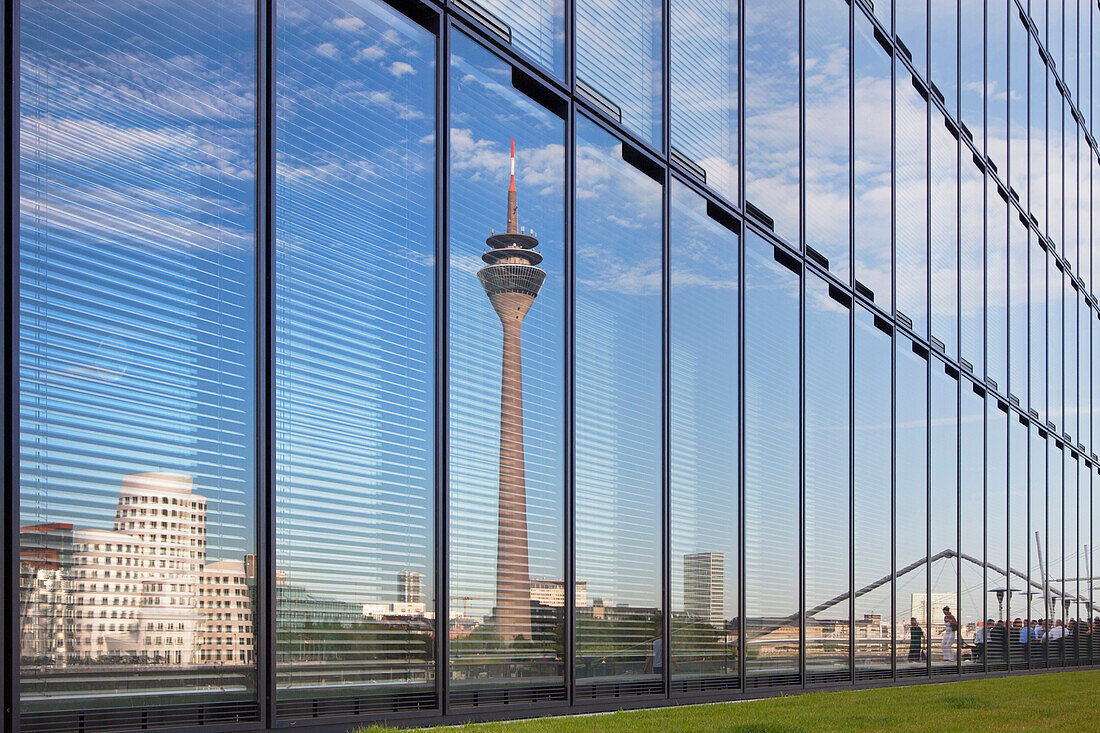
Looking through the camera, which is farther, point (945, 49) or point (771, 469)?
point (945, 49)

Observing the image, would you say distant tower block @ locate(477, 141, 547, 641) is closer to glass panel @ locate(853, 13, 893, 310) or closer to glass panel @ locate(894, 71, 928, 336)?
glass panel @ locate(853, 13, 893, 310)

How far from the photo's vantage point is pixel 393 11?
295 inches

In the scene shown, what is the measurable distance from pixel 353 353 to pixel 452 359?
97 cm

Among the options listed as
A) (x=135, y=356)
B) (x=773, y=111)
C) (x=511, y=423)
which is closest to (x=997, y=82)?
(x=773, y=111)

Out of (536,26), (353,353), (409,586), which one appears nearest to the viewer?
(353,353)

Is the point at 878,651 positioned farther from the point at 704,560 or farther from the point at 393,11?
the point at 393,11

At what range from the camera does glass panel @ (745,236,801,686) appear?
11.7 meters

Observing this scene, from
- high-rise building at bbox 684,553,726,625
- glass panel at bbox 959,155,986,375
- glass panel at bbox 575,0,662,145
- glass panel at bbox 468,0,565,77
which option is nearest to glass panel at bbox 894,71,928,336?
glass panel at bbox 959,155,986,375

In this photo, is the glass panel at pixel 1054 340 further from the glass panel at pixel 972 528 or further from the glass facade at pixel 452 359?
the glass facade at pixel 452 359

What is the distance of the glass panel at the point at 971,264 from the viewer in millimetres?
19172

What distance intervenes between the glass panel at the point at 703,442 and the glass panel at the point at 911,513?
17.3 feet

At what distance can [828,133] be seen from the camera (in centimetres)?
1421

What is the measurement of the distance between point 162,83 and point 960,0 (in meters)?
17.0

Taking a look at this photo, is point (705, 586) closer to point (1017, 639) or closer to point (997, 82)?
point (1017, 639)
